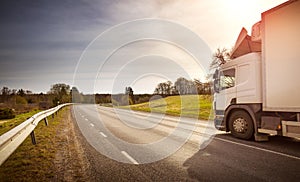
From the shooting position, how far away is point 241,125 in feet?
32.5

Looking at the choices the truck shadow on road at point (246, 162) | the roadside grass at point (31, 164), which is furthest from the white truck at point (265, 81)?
the roadside grass at point (31, 164)

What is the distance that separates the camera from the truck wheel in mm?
9531

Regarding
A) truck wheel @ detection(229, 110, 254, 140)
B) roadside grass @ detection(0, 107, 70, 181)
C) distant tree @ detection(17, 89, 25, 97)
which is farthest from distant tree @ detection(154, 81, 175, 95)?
distant tree @ detection(17, 89, 25, 97)

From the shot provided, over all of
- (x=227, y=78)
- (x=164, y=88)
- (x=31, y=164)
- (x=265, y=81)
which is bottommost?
(x=31, y=164)

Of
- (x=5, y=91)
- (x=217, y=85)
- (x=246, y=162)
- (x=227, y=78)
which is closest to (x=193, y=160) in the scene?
(x=246, y=162)

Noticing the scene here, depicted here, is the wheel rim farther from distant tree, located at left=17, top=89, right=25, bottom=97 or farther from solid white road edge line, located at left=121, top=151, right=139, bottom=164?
distant tree, located at left=17, top=89, right=25, bottom=97

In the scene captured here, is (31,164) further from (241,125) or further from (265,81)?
(265,81)

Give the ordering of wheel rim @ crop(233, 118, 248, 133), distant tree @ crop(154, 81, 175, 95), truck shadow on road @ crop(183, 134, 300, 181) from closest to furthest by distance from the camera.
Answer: truck shadow on road @ crop(183, 134, 300, 181), wheel rim @ crop(233, 118, 248, 133), distant tree @ crop(154, 81, 175, 95)

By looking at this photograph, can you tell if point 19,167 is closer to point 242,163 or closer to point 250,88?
point 242,163

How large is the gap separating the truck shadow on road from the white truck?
0.71m

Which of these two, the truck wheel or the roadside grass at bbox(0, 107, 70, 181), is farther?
the truck wheel

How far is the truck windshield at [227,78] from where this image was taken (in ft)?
35.0

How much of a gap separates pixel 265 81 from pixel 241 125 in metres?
2.11

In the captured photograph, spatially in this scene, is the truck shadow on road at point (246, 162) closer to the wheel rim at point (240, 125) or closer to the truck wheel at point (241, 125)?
the truck wheel at point (241, 125)
